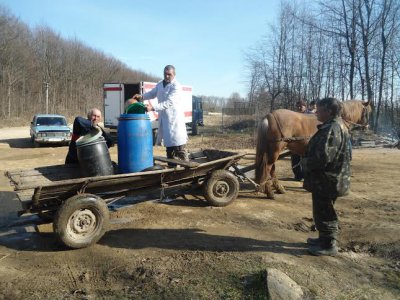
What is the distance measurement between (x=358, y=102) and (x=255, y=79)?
21.3m

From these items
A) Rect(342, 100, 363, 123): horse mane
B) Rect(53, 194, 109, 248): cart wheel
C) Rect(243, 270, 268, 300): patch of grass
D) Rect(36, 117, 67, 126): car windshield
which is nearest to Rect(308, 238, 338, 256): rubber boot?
Rect(243, 270, 268, 300): patch of grass

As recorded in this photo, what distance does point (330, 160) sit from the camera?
4227 millimetres

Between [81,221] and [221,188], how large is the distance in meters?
2.53

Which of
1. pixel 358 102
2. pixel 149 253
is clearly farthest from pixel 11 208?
pixel 358 102

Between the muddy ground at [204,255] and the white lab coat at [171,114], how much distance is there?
3.97ft

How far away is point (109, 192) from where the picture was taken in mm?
5059

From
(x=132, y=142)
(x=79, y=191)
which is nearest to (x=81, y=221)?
(x=79, y=191)

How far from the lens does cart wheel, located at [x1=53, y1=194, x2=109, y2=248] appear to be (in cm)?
436

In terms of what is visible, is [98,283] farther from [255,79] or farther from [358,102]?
[255,79]

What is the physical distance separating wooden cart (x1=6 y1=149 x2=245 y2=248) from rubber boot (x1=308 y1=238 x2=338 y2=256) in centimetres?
203

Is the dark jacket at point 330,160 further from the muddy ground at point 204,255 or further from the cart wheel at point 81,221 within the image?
the cart wheel at point 81,221

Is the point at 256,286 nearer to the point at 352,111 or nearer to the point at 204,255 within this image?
the point at 204,255

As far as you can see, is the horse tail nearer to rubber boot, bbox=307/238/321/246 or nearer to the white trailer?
rubber boot, bbox=307/238/321/246

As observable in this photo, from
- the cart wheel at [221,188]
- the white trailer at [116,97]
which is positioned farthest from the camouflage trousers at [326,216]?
the white trailer at [116,97]
